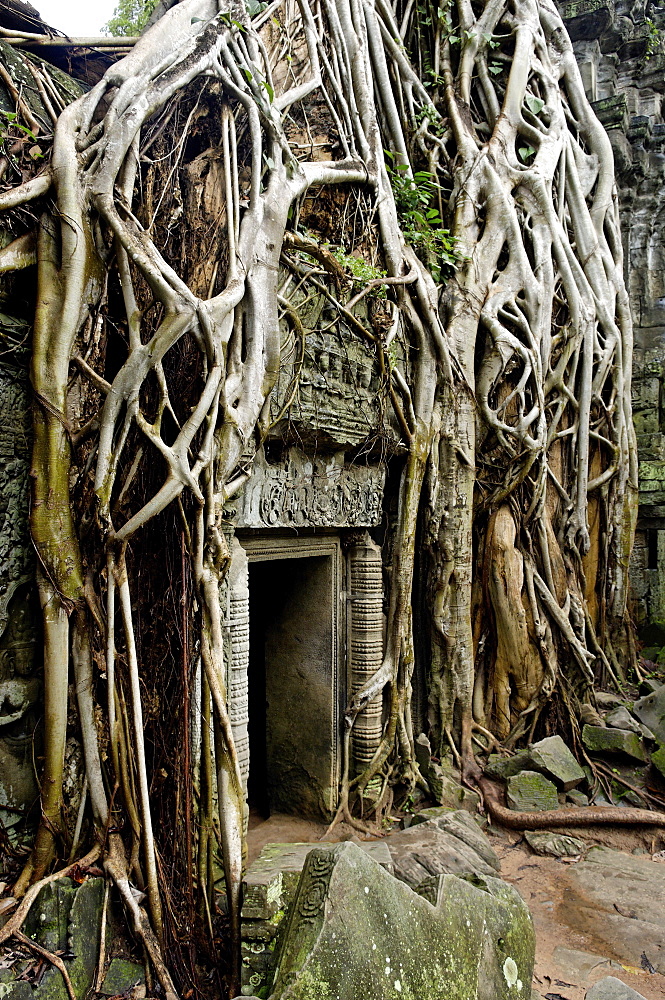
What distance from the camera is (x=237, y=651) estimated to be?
285cm

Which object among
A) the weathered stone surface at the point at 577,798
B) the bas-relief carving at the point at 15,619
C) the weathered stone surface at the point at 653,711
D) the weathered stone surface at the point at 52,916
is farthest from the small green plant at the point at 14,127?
the weathered stone surface at the point at 653,711

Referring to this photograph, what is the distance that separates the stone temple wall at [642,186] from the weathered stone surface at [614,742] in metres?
1.98

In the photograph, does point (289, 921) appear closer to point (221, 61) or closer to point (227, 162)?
point (227, 162)

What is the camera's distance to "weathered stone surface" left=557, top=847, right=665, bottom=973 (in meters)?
2.83

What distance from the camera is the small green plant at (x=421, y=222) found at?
13.2ft

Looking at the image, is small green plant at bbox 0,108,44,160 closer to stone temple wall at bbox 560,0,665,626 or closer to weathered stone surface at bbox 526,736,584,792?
weathered stone surface at bbox 526,736,584,792

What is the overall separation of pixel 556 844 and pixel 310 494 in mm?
2357

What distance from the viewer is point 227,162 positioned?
2703 millimetres

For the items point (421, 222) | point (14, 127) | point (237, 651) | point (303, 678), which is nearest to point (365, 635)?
point (303, 678)

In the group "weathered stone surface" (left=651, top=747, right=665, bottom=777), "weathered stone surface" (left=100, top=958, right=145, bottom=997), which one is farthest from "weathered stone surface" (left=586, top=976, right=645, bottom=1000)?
"weathered stone surface" (left=651, top=747, right=665, bottom=777)

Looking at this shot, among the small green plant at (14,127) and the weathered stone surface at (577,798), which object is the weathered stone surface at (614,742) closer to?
the weathered stone surface at (577,798)

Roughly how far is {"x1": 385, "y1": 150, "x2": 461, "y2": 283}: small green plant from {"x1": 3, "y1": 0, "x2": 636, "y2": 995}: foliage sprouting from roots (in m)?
0.02

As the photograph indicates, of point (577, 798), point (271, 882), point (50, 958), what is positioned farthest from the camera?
point (577, 798)

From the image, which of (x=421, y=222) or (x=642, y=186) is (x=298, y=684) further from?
(x=642, y=186)
